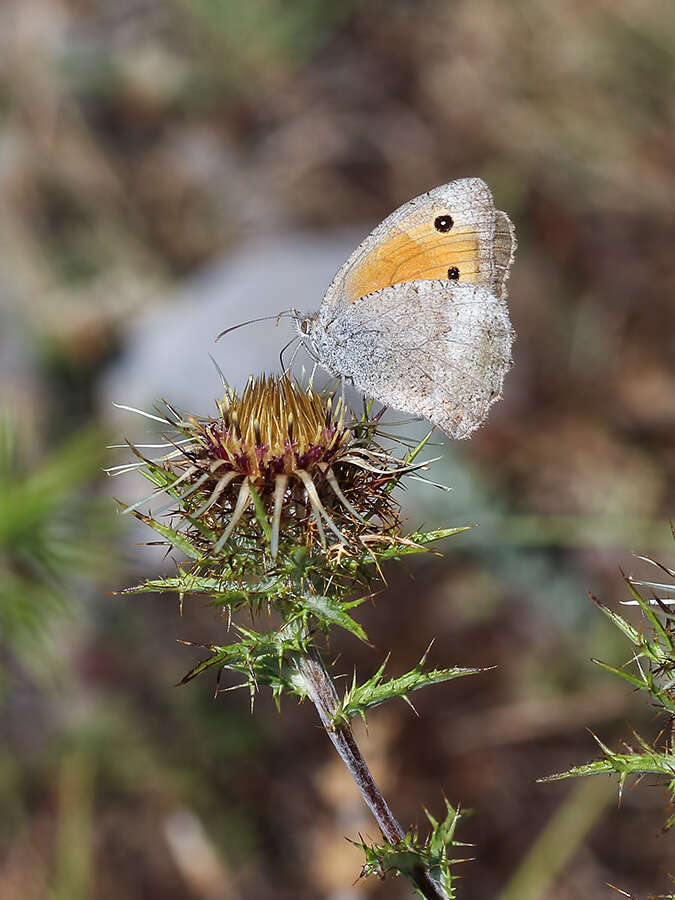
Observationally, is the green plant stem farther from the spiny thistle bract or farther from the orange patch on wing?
the orange patch on wing

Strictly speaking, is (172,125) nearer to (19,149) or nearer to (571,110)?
(19,149)

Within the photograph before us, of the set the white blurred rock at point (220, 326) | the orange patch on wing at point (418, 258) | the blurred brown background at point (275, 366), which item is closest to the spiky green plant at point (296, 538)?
the orange patch on wing at point (418, 258)

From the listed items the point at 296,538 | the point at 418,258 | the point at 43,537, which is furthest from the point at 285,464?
the point at 43,537

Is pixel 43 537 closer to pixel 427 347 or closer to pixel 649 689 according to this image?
A: pixel 427 347

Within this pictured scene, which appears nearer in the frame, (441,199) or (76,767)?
(441,199)

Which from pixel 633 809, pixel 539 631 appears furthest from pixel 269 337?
pixel 633 809

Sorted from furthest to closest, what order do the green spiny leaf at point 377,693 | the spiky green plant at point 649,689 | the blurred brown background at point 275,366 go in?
the blurred brown background at point 275,366 < the green spiny leaf at point 377,693 < the spiky green plant at point 649,689

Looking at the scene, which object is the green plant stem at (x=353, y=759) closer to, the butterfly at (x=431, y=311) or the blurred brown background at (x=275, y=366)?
the butterfly at (x=431, y=311)
